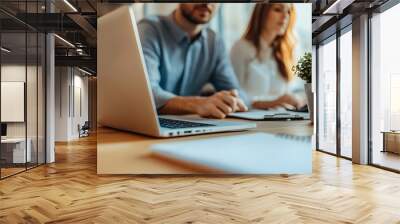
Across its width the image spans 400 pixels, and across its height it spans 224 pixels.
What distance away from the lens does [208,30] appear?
637cm

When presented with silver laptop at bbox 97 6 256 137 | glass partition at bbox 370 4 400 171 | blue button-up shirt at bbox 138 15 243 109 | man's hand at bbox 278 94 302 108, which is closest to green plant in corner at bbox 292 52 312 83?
man's hand at bbox 278 94 302 108

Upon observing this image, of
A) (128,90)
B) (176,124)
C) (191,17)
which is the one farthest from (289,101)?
(128,90)

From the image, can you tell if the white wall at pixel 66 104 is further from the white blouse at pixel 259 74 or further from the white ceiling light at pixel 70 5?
the white blouse at pixel 259 74

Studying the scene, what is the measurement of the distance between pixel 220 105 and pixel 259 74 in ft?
2.81

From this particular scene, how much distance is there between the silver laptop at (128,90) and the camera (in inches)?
241

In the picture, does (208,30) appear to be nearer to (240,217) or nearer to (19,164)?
(240,217)

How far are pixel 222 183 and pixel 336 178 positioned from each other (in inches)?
77.7

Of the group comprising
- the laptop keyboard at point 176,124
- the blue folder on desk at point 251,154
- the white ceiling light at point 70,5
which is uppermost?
the white ceiling light at point 70,5

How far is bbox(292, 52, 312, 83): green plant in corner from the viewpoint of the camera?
6336 mm

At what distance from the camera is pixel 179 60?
20.7 feet

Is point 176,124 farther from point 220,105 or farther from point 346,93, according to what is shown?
point 346,93

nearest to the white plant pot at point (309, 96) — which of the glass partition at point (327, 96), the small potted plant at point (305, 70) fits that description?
the small potted plant at point (305, 70)

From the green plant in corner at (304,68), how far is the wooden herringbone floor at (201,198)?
1704mm

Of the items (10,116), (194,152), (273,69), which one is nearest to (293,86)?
(273,69)
